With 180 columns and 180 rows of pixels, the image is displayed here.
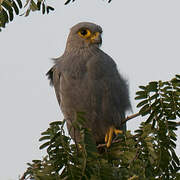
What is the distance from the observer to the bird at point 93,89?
4652 millimetres

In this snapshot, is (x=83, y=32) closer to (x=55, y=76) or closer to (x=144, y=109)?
(x=55, y=76)

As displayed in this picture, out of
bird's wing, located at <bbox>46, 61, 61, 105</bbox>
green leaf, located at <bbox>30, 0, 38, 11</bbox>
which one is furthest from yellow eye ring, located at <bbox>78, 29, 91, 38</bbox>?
green leaf, located at <bbox>30, 0, 38, 11</bbox>

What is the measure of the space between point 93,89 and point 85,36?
0.95 meters

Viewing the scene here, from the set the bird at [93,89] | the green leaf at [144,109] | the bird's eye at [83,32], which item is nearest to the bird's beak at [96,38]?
the bird at [93,89]

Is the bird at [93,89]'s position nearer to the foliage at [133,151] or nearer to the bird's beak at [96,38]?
the bird's beak at [96,38]

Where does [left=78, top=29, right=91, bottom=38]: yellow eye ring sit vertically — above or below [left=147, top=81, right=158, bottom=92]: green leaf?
above

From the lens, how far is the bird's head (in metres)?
5.14

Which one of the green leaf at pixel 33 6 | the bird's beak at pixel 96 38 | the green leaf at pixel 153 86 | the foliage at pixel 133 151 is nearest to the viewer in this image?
the foliage at pixel 133 151

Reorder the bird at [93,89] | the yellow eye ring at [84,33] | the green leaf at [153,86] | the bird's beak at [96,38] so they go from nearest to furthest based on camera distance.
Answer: the green leaf at [153,86], the bird at [93,89], the bird's beak at [96,38], the yellow eye ring at [84,33]

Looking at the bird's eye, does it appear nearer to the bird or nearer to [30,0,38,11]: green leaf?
the bird

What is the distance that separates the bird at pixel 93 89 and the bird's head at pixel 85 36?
13 millimetres

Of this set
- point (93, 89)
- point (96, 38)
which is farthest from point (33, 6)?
point (96, 38)

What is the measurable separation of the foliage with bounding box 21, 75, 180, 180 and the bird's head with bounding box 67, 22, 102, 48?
7.94 feet

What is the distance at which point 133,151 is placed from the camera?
271 centimetres
